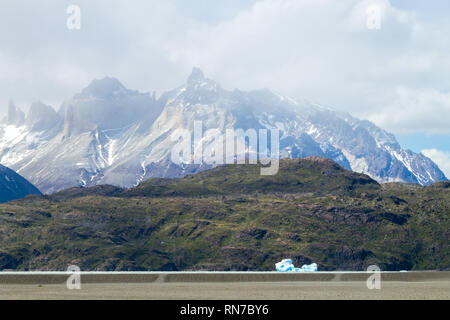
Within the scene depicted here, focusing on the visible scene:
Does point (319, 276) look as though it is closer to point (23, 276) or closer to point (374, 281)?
point (374, 281)

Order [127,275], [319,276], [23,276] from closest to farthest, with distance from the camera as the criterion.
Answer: [23,276] < [127,275] < [319,276]

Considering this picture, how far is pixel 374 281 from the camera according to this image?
168750 mm
